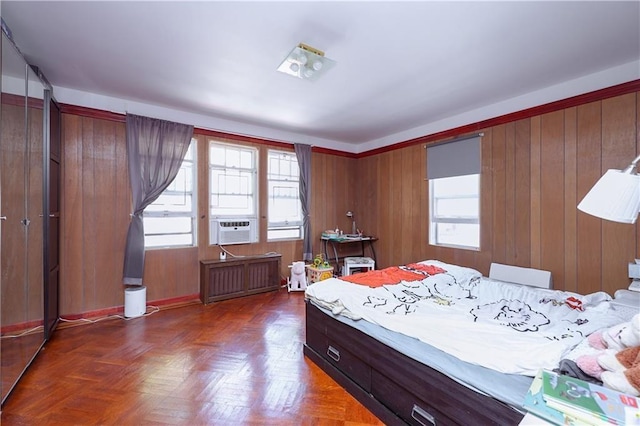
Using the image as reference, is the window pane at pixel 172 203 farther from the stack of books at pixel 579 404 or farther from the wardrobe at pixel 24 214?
the stack of books at pixel 579 404

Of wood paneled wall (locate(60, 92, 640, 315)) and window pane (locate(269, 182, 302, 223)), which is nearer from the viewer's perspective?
wood paneled wall (locate(60, 92, 640, 315))

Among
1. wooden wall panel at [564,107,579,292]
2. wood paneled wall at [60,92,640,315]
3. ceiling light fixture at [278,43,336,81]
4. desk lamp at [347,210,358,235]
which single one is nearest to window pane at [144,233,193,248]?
wood paneled wall at [60,92,640,315]

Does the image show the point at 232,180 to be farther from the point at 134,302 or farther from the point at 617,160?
the point at 617,160

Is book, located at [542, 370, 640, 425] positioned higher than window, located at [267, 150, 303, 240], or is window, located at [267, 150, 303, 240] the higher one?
window, located at [267, 150, 303, 240]

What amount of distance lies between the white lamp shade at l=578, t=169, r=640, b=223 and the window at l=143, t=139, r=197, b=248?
13.0 ft

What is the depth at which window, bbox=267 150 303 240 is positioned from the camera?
180 inches

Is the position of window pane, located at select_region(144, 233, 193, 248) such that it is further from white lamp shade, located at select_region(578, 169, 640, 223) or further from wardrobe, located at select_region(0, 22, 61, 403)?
white lamp shade, located at select_region(578, 169, 640, 223)

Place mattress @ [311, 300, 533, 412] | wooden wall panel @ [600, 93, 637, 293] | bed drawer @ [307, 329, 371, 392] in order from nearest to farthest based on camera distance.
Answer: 1. mattress @ [311, 300, 533, 412]
2. bed drawer @ [307, 329, 371, 392]
3. wooden wall panel @ [600, 93, 637, 293]

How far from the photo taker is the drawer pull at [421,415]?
142cm

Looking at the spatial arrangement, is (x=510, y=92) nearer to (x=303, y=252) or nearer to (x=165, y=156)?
(x=303, y=252)

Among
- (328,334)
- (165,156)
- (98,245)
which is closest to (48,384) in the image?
(98,245)

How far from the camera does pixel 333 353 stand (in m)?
2.11

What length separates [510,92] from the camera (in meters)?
3.09

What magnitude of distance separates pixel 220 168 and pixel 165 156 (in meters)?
0.74
